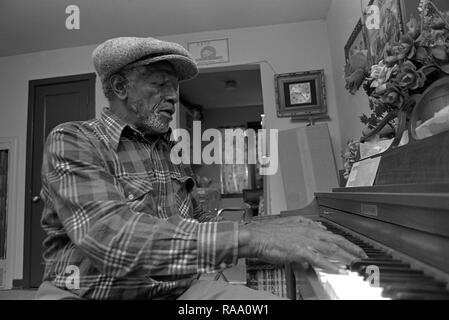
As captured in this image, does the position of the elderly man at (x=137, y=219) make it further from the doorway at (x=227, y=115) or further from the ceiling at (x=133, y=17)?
the doorway at (x=227, y=115)

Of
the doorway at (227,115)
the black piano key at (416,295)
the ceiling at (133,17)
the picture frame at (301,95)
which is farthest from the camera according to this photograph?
the doorway at (227,115)

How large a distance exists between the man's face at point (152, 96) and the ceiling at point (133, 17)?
195 centimetres

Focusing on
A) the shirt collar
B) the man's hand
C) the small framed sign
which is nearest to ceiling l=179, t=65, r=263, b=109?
the small framed sign

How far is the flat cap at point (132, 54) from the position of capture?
0.94 meters

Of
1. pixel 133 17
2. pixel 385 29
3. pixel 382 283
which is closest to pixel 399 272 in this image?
pixel 382 283

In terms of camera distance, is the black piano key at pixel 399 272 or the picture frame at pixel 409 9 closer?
the black piano key at pixel 399 272

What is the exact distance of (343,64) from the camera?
8.34ft

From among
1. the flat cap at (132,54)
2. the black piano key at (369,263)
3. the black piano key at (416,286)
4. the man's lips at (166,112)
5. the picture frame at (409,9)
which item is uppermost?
the picture frame at (409,9)

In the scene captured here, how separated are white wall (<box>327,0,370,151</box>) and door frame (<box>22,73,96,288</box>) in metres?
2.41

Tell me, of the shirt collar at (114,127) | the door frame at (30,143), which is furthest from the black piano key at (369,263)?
the door frame at (30,143)

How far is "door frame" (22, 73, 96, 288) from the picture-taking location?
326 centimetres

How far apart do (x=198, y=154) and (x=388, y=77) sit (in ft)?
15.0
